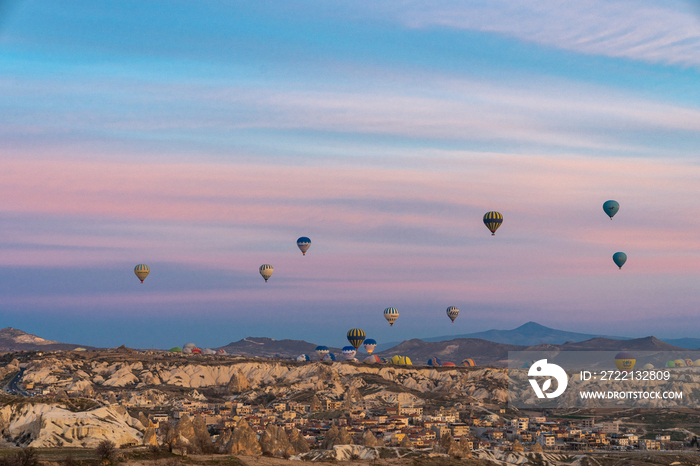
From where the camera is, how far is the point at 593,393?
197 metres

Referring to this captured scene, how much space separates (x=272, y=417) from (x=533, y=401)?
248ft

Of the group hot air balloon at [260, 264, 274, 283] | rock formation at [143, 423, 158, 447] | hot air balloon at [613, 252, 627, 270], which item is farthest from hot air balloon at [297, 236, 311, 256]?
rock formation at [143, 423, 158, 447]

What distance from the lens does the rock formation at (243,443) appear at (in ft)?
275

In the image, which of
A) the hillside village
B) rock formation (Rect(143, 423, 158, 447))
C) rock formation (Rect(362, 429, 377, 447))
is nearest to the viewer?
rock formation (Rect(143, 423, 158, 447))

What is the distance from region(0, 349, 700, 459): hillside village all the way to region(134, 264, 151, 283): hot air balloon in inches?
784

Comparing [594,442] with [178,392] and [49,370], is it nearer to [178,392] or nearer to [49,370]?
[178,392]

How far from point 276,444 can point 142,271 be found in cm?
9069

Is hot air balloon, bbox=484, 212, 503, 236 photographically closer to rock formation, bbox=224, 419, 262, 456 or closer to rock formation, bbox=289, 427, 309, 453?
rock formation, bbox=289, 427, 309, 453

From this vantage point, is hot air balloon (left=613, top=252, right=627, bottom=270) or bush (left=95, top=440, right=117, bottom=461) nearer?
bush (left=95, top=440, right=117, bottom=461)

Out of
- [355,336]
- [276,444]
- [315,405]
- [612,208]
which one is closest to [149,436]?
[276,444]

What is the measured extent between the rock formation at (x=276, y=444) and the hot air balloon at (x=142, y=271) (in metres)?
86.7

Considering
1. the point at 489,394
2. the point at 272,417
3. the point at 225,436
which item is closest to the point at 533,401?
the point at 489,394

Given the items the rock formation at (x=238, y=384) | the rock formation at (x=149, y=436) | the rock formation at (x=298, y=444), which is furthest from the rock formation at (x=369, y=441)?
the rock formation at (x=238, y=384)

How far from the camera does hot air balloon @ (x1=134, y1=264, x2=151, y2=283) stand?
171m
